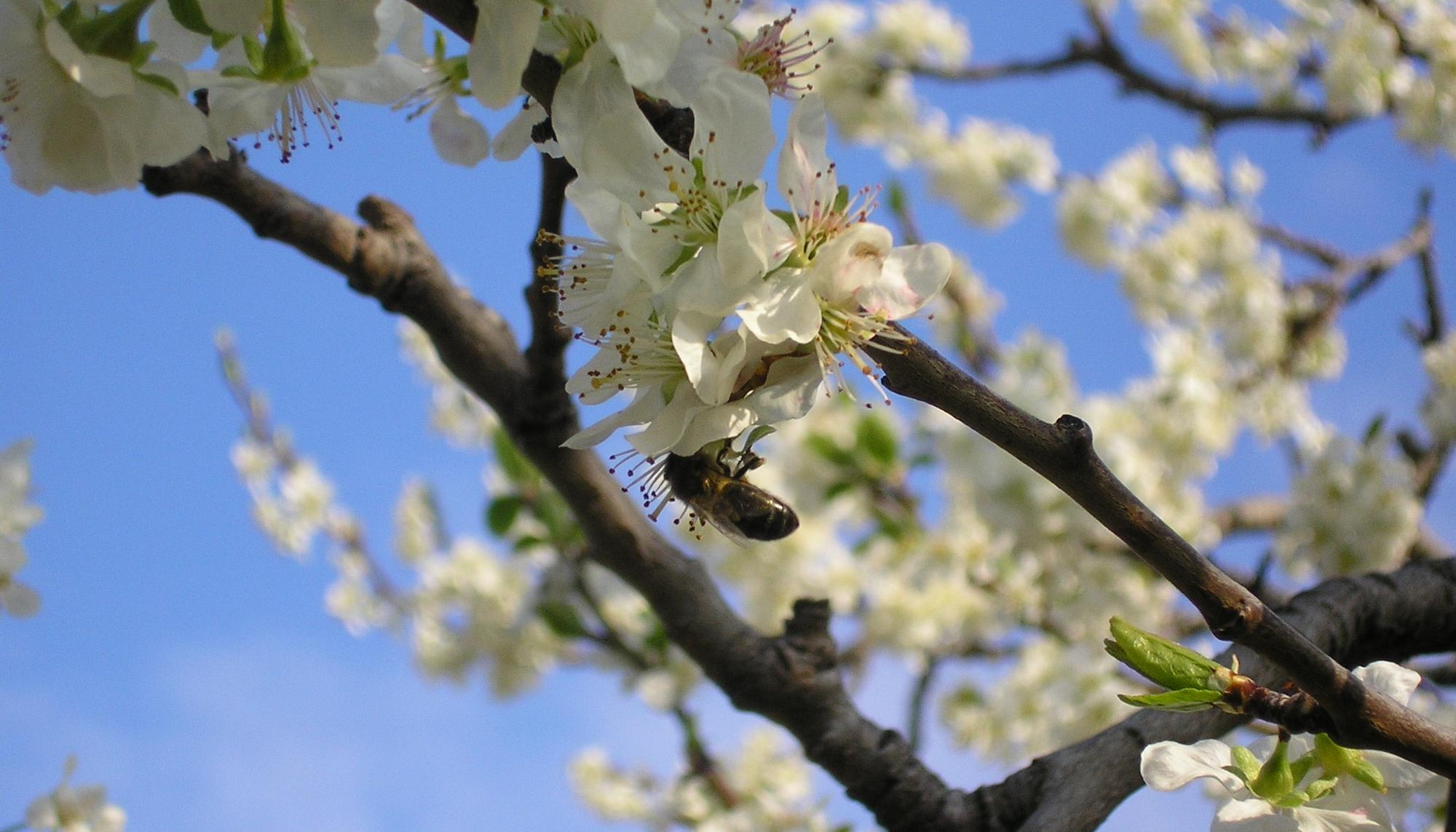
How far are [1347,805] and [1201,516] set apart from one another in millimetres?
2676

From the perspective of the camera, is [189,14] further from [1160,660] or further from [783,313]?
[1160,660]

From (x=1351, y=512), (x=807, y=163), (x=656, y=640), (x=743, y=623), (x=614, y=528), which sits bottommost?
(x=807, y=163)

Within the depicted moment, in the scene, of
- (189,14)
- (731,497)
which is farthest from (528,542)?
(189,14)

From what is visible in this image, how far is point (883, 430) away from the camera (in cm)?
347

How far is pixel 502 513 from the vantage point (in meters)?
2.85

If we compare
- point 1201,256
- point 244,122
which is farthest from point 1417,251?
point 244,122

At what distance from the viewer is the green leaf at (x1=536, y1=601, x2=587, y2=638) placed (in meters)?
3.10

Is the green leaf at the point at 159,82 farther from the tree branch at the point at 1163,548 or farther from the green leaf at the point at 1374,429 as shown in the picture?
the green leaf at the point at 1374,429

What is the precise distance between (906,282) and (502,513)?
2.20 m

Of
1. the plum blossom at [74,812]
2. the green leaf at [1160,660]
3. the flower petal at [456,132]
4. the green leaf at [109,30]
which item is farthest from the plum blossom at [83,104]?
the plum blossom at [74,812]

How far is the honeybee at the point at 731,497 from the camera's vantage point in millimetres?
920

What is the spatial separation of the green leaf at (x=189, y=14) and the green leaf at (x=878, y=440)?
9.19ft

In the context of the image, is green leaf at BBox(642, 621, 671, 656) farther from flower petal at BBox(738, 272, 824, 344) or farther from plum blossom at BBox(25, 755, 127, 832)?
flower petal at BBox(738, 272, 824, 344)

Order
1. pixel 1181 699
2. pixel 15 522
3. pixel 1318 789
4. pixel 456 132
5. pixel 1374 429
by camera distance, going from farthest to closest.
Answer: pixel 1374 429 < pixel 15 522 < pixel 456 132 < pixel 1318 789 < pixel 1181 699
